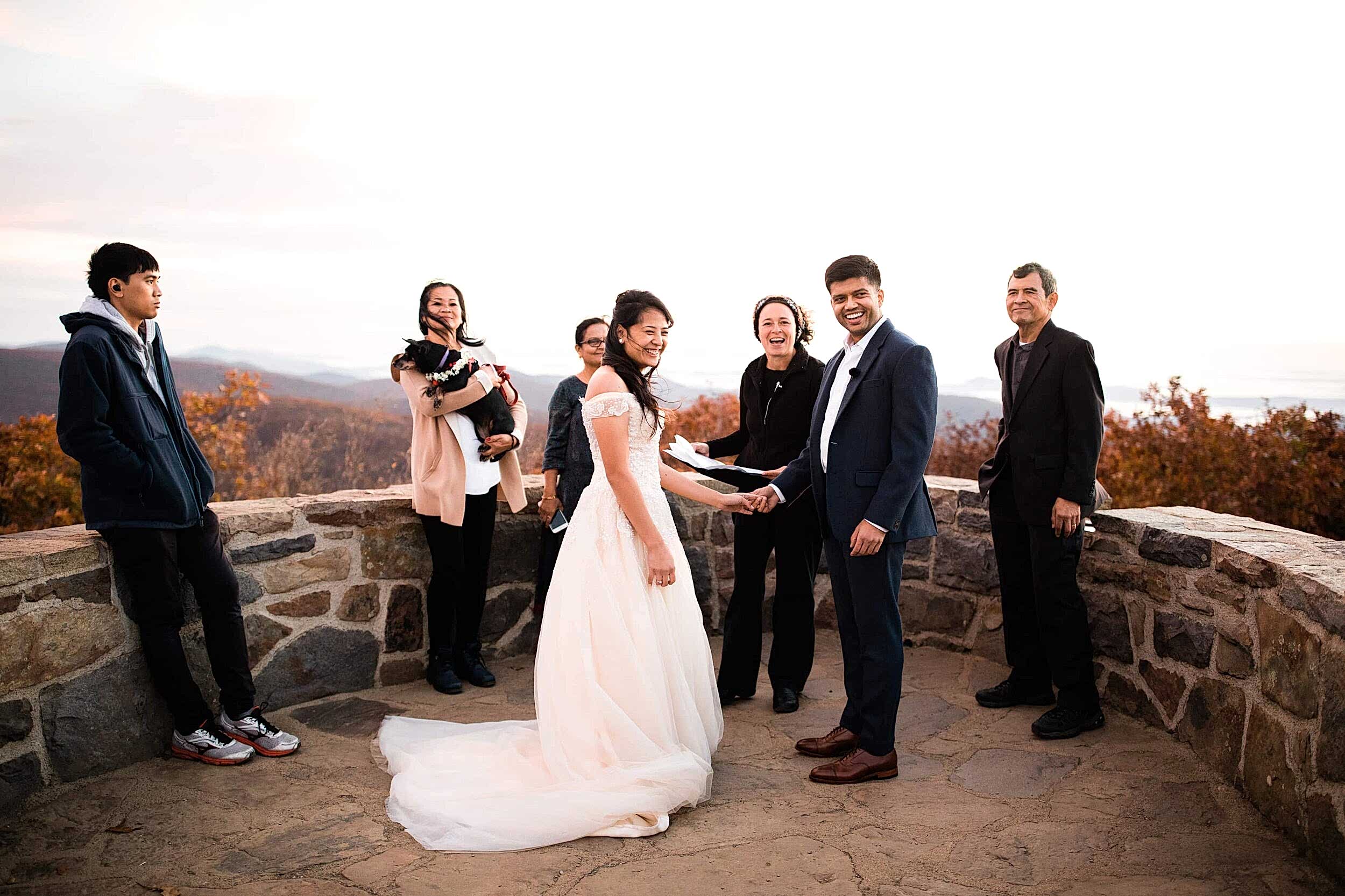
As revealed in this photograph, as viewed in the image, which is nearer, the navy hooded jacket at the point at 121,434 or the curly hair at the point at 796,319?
the navy hooded jacket at the point at 121,434

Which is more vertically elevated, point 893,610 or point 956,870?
point 893,610

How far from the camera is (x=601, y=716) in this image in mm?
2893

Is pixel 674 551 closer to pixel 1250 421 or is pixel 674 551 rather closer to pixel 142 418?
pixel 142 418

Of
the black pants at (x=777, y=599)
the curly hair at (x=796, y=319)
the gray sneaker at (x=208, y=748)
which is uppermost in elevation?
the curly hair at (x=796, y=319)

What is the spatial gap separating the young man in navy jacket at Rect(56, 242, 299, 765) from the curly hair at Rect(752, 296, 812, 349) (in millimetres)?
2326

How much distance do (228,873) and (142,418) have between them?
154 centimetres

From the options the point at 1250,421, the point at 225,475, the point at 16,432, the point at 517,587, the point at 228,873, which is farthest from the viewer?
the point at 225,475

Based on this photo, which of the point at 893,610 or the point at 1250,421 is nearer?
the point at 893,610

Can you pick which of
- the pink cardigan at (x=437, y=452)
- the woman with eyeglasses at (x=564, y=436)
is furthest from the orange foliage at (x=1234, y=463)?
the pink cardigan at (x=437, y=452)

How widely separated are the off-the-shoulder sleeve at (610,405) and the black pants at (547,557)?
142 centimetres

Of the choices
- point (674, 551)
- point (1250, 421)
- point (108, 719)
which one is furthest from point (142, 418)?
point (1250, 421)

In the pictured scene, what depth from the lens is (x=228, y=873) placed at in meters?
2.46

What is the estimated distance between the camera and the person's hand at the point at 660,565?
302cm

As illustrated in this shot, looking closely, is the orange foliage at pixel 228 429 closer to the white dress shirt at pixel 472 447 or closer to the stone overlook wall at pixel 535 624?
the stone overlook wall at pixel 535 624
